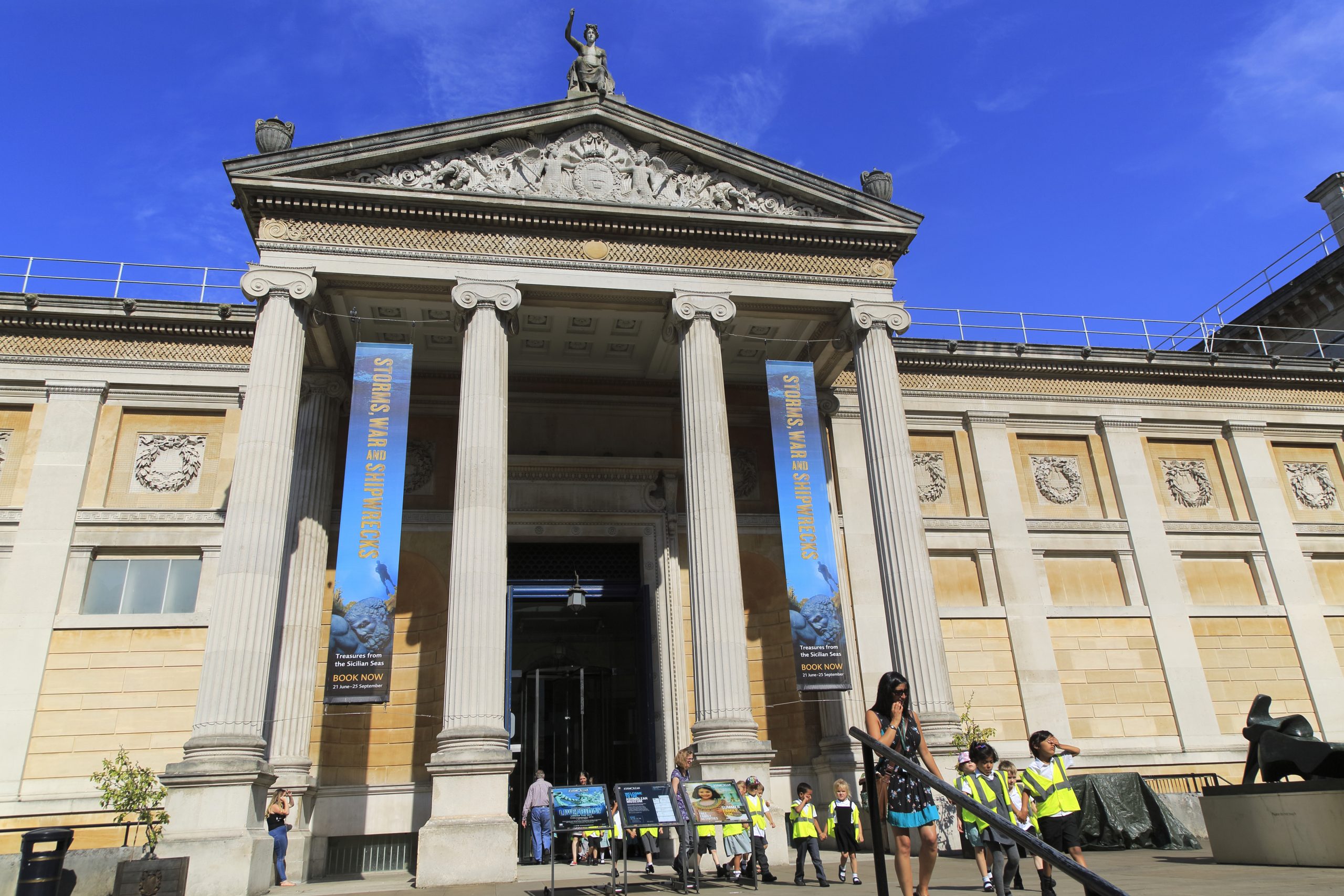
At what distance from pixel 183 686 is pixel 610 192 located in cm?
1239

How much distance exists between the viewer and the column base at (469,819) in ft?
42.2

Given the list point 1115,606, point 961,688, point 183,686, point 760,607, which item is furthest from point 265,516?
point 1115,606

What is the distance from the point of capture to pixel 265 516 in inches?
576

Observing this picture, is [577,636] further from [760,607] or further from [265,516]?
[265,516]

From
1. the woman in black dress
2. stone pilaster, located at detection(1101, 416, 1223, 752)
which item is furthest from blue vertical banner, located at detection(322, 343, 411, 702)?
stone pilaster, located at detection(1101, 416, 1223, 752)

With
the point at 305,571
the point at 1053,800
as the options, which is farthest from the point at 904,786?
the point at 305,571

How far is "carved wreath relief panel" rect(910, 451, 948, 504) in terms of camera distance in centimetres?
2184

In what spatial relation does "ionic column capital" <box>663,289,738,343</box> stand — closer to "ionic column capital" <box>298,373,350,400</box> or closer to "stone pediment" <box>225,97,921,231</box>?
"stone pediment" <box>225,97,921,231</box>

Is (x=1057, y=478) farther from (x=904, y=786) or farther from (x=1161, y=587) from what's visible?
(x=904, y=786)

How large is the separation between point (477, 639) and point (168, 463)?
9.21 m

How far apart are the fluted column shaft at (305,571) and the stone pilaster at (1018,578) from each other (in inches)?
570

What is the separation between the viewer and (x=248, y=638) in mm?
13906

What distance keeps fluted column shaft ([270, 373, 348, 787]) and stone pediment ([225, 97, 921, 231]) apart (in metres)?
4.32

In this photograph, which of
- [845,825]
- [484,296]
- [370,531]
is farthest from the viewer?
[484,296]
